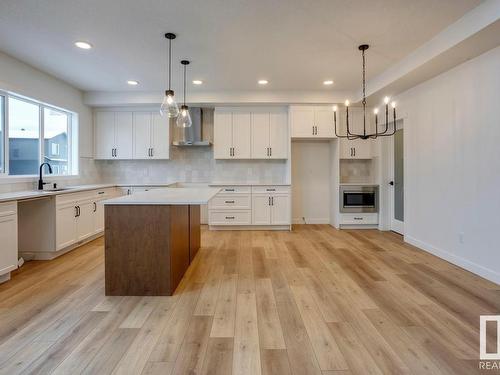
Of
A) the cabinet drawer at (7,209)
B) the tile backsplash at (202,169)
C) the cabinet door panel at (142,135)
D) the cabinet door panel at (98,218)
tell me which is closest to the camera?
the cabinet drawer at (7,209)

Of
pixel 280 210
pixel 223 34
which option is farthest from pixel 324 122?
pixel 223 34

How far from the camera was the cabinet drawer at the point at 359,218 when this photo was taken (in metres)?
5.50

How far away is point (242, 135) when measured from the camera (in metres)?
5.59

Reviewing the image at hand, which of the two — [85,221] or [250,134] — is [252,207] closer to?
[250,134]

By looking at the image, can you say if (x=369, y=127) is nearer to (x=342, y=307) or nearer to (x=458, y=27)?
(x=458, y=27)

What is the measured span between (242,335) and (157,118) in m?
4.77

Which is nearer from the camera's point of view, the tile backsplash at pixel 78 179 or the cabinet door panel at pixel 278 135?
the tile backsplash at pixel 78 179

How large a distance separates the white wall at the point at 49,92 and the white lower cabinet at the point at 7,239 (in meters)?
0.81

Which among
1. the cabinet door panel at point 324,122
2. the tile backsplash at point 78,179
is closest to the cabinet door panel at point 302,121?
the cabinet door panel at point 324,122

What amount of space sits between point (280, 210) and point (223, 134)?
1.90 metres

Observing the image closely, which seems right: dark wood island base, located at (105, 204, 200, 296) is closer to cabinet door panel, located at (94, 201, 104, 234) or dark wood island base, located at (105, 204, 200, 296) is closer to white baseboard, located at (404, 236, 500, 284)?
cabinet door panel, located at (94, 201, 104, 234)

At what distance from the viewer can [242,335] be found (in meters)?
1.96

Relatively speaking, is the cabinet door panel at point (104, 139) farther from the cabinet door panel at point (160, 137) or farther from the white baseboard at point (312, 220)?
the white baseboard at point (312, 220)

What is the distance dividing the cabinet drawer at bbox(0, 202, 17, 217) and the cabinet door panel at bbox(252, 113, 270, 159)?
3.81 metres
